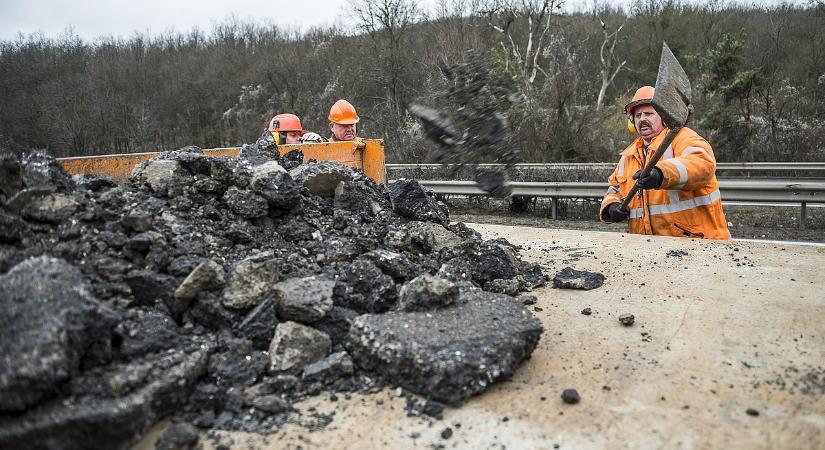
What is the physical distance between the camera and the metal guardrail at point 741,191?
751cm

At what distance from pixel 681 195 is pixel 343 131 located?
11.9 feet

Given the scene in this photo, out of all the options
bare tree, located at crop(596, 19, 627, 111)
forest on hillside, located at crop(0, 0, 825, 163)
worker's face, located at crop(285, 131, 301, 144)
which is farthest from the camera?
bare tree, located at crop(596, 19, 627, 111)

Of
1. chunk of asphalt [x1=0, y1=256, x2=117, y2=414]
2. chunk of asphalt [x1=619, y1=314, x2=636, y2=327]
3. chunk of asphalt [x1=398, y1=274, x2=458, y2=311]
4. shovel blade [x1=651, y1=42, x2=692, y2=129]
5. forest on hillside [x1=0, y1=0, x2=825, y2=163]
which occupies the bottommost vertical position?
chunk of asphalt [x1=619, y1=314, x2=636, y2=327]

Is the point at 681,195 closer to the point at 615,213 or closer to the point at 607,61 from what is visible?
the point at 615,213

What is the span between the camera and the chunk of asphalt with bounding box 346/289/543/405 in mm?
1770

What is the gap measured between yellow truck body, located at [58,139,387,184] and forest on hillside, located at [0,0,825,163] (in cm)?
115

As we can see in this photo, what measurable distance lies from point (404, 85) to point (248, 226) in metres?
19.8

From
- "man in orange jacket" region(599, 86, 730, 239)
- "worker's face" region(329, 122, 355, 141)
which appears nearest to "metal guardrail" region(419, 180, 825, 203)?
"worker's face" region(329, 122, 355, 141)

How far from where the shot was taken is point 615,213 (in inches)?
170

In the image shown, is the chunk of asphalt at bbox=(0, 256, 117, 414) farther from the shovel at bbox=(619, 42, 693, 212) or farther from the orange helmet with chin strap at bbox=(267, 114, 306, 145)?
the orange helmet with chin strap at bbox=(267, 114, 306, 145)

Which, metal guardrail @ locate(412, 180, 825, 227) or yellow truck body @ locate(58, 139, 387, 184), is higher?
yellow truck body @ locate(58, 139, 387, 184)

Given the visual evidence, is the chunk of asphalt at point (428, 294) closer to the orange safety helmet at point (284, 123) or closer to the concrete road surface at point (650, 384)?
the concrete road surface at point (650, 384)

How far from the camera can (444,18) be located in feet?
79.5

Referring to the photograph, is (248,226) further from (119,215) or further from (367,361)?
(367,361)
